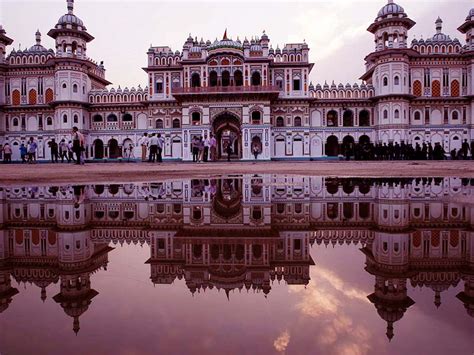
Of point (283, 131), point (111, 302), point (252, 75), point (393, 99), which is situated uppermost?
point (252, 75)

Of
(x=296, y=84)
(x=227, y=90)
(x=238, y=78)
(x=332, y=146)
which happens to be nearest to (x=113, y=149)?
(x=227, y=90)

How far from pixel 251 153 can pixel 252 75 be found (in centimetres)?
602

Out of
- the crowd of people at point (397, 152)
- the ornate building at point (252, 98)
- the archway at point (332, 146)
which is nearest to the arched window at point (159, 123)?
the ornate building at point (252, 98)

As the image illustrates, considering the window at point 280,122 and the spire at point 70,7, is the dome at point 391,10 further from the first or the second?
the spire at point 70,7

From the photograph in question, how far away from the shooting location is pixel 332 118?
34219 mm

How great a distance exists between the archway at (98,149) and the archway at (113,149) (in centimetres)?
71

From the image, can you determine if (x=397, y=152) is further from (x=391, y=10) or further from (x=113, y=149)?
(x=113, y=149)

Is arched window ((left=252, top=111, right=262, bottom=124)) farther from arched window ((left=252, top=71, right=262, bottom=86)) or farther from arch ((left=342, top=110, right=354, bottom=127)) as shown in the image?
→ arch ((left=342, top=110, right=354, bottom=127))

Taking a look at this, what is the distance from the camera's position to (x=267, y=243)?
210 cm

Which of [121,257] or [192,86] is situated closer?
[121,257]

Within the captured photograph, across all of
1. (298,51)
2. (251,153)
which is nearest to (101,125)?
(251,153)

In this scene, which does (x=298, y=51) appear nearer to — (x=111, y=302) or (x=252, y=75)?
(x=252, y=75)

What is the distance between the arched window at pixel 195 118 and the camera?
3231 centimetres

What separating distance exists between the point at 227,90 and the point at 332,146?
9.91 m
